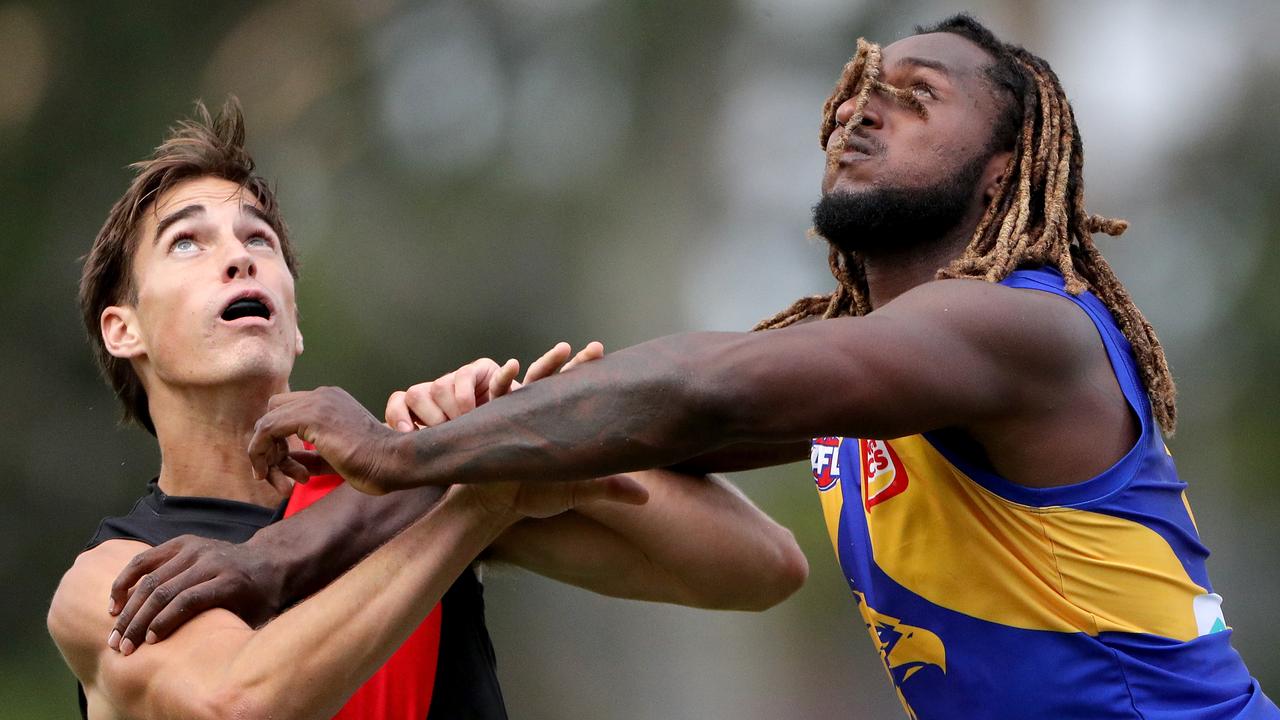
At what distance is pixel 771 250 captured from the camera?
913 cm

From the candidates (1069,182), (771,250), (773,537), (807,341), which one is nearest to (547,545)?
(773,537)

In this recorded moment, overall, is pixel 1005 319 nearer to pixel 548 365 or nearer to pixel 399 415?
pixel 548 365

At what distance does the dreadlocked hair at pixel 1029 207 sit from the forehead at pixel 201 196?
5.10ft

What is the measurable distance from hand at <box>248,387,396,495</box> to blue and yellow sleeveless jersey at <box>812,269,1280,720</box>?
3.93 feet

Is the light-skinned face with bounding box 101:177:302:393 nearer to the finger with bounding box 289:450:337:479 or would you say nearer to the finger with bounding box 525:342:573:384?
the finger with bounding box 289:450:337:479

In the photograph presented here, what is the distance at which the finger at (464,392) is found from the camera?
9.61 feet

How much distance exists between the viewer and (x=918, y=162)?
11.0 ft

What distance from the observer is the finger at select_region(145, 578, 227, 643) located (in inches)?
109

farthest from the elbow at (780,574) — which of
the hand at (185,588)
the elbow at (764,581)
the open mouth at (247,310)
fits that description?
the open mouth at (247,310)

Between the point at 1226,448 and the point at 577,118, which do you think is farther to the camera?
the point at 577,118

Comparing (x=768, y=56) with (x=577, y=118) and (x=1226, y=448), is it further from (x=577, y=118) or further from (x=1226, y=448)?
(x=1226, y=448)

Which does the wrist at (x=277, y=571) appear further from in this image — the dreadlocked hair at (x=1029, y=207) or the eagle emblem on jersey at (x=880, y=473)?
the dreadlocked hair at (x=1029, y=207)

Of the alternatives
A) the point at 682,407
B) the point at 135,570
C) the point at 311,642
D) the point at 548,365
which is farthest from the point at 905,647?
the point at 135,570

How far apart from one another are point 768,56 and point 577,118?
56.0 inches
